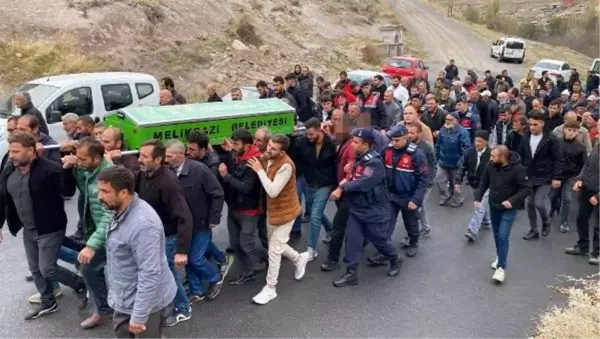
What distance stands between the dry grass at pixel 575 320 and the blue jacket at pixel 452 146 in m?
3.57

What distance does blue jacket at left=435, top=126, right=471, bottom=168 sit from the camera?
30.3 feet

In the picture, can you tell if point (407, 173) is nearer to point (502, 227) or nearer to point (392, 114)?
point (502, 227)

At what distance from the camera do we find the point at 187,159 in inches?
218

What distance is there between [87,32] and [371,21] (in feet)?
82.0

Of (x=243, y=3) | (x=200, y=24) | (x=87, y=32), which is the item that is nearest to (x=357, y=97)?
(x=87, y=32)

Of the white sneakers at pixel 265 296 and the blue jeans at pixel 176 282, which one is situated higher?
the blue jeans at pixel 176 282

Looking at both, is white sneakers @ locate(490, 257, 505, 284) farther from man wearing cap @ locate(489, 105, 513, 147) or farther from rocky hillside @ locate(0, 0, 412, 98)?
rocky hillside @ locate(0, 0, 412, 98)

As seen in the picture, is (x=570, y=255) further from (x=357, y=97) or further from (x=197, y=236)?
(x=357, y=97)

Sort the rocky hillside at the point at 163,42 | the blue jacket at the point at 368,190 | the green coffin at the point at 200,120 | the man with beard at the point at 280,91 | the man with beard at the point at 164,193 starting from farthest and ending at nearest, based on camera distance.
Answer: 1. the rocky hillside at the point at 163,42
2. the man with beard at the point at 280,91
3. the green coffin at the point at 200,120
4. the blue jacket at the point at 368,190
5. the man with beard at the point at 164,193

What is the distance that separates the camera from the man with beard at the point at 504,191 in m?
6.45

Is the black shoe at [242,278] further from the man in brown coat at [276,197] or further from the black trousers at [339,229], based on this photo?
the black trousers at [339,229]

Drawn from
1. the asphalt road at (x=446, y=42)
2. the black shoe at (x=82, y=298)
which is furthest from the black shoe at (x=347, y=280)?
the asphalt road at (x=446, y=42)

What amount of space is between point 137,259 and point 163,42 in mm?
17835

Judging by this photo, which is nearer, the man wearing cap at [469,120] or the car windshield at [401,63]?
the man wearing cap at [469,120]
